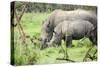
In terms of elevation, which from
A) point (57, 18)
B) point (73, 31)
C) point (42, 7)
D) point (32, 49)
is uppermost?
point (42, 7)

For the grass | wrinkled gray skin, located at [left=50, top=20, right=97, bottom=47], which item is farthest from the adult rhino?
the grass

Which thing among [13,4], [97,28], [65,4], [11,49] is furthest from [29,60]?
[97,28]

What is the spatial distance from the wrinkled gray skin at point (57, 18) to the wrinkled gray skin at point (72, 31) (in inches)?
2.0

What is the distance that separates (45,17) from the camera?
2.35m

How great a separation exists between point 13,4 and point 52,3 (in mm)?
486

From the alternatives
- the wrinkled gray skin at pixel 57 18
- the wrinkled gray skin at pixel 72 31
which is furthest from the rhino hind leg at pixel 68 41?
the wrinkled gray skin at pixel 57 18

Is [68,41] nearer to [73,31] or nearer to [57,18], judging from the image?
[73,31]

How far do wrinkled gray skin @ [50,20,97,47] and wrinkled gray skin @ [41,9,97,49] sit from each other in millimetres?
51

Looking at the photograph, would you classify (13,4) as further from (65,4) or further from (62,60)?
(62,60)

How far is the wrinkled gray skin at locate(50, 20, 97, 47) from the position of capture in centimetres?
241

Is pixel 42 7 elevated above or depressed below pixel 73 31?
above

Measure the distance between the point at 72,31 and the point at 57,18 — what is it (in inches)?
10.2

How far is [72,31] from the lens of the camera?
8.11 feet

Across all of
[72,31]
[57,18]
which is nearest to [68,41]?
[72,31]
